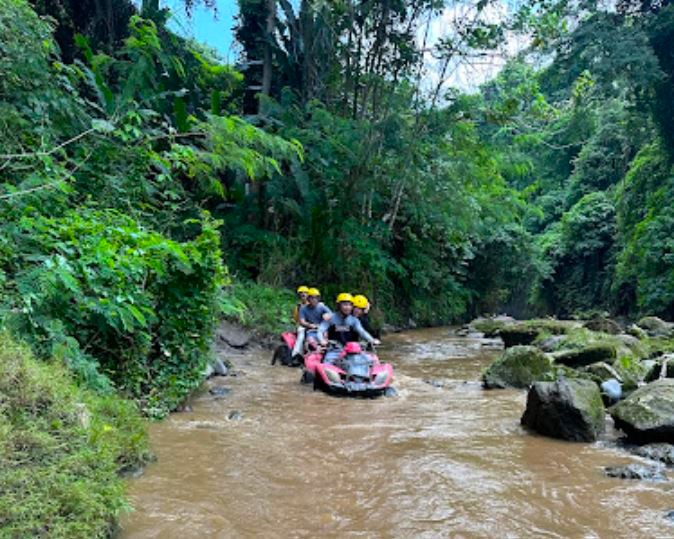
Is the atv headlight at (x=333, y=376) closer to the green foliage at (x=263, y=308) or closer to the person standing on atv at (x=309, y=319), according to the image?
the person standing on atv at (x=309, y=319)

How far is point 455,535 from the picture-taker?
360cm

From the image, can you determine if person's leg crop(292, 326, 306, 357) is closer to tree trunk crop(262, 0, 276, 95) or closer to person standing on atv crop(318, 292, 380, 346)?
person standing on atv crop(318, 292, 380, 346)

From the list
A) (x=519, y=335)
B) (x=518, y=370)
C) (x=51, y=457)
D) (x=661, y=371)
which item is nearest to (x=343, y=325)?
(x=518, y=370)

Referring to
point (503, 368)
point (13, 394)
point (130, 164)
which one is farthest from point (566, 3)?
point (13, 394)

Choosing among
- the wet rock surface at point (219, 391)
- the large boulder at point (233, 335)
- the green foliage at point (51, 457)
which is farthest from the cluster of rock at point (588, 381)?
the large boulder at point (233, 335)

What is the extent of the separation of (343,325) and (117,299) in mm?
4766

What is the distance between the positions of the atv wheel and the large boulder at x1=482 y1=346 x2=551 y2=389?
139 inches

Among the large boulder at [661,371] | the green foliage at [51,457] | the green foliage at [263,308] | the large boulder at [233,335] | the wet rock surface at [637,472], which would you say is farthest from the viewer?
the green foliage at [263,308]

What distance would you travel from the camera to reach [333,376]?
8078 mm

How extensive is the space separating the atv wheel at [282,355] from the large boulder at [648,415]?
235 inches

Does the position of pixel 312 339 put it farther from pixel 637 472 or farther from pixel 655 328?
pixel 655 328

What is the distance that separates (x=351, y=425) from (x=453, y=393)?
2.75 meters

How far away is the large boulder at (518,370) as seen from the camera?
902 cm

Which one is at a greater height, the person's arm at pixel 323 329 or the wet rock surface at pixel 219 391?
the person's arm at pixel 323 329
